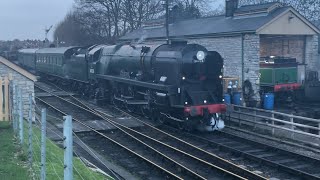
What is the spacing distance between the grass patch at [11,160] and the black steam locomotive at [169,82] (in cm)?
652

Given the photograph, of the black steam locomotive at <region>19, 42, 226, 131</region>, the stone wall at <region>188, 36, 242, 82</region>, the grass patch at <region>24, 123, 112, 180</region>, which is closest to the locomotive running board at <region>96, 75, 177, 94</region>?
the black steam locomotive at <region>19, 42, 226, 131</region>

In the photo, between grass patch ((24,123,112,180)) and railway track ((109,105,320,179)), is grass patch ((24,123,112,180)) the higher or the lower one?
the higher one

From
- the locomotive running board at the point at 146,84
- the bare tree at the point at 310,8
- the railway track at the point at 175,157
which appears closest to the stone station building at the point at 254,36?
the locomotive running board at the point at 146,84

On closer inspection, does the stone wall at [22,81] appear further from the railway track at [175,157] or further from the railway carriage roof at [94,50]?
the railway carriage roof at [94,50]

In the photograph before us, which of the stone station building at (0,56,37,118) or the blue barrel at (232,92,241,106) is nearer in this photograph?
the stone station building at (0,56,37,118)

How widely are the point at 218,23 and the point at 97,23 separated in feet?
83.8

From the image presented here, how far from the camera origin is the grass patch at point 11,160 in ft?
28.2

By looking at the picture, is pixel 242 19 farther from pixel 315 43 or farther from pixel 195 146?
pixel 195 146

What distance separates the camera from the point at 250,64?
2491 centimetres

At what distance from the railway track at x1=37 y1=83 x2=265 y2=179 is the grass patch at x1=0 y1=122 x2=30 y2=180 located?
3.60 metres

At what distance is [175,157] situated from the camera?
45.0ft

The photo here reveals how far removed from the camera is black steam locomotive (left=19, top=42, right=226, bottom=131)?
17078 millimetres

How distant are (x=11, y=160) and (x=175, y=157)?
17.5 feet

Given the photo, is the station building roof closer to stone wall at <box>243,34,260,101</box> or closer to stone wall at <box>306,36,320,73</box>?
stone wall at <box>243,34,260,101</box>
